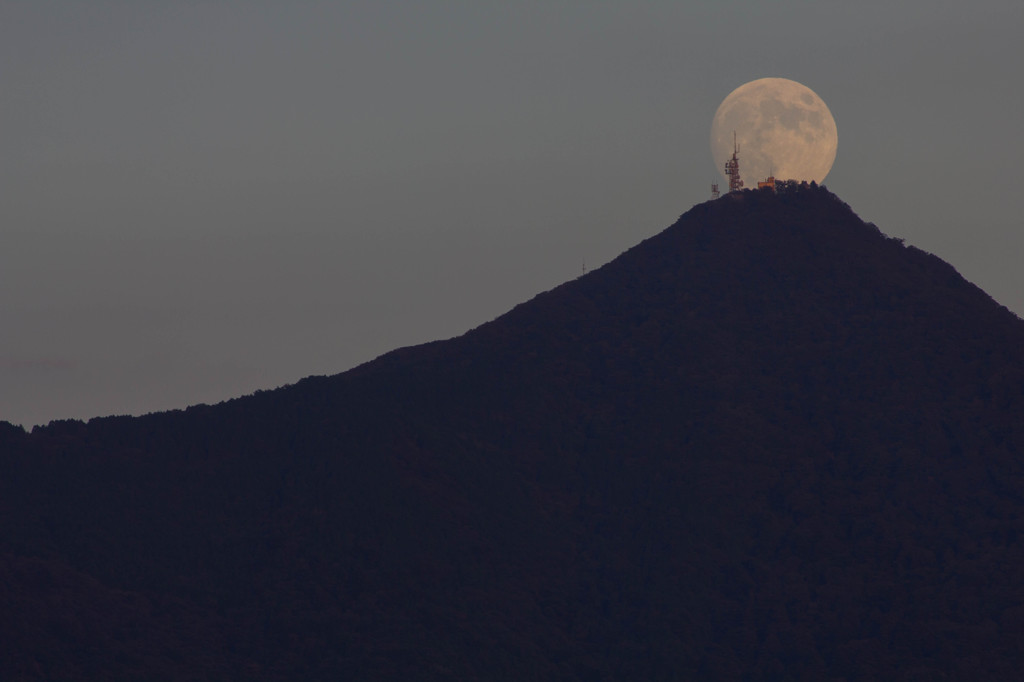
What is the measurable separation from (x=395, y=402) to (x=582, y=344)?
693 inches

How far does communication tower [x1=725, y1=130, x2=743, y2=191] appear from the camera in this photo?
149 metres

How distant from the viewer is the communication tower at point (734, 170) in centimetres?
14860

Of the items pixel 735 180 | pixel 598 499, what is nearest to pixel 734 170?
pixel 735 180

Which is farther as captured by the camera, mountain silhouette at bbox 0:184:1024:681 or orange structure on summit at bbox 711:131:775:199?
orange structure on summit at bbox 711:131:775:199

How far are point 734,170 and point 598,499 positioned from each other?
34546 mm

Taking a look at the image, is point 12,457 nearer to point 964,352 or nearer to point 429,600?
point 429,600

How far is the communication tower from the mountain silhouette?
135 inches

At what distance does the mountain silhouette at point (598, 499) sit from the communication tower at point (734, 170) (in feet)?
11.3

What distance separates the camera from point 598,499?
433 feet

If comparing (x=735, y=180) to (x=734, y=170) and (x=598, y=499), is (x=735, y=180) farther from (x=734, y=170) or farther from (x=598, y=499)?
(x=598, y=499)

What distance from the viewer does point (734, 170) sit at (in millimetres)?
151750

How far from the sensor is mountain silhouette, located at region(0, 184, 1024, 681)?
4567 inches

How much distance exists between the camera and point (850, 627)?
391 ft

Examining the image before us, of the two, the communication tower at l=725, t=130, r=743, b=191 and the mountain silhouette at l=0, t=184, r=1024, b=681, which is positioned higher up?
the communication tower at l=725, t=130, r=743, b=191
